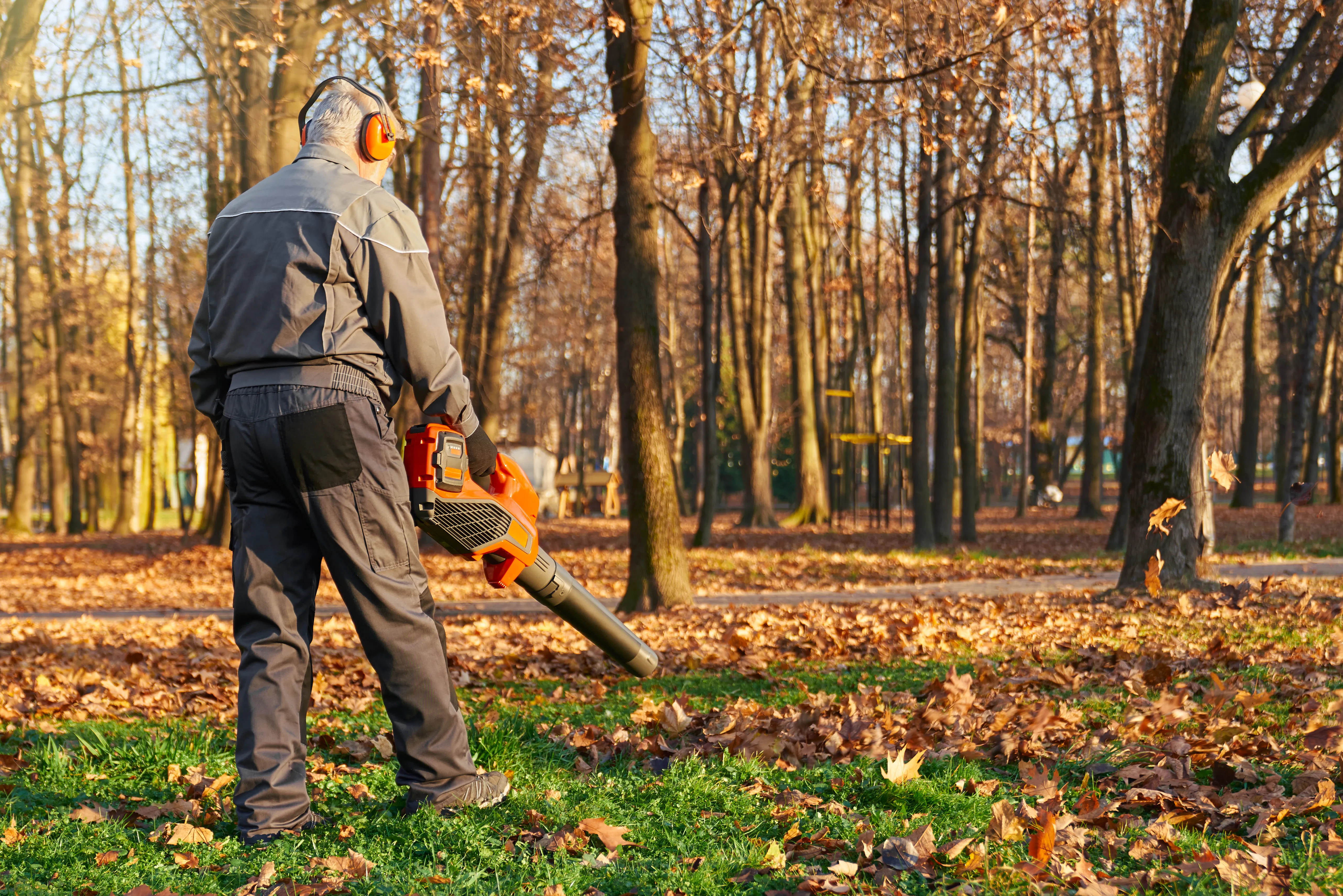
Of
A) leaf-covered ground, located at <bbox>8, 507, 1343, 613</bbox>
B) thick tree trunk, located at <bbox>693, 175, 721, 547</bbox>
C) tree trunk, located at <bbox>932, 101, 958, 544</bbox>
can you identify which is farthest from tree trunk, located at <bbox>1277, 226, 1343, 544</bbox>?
thick tree trunk, located at <bbox>693, 175, 721, 547</bbox>

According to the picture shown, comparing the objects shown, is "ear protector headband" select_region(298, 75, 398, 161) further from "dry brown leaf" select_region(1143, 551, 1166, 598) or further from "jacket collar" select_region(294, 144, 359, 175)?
"dry brown leaf" select_region(1143, 551, 1166, 598)

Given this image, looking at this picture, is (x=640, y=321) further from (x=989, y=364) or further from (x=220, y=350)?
(x=989, y=364)

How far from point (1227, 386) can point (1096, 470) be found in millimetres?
33976

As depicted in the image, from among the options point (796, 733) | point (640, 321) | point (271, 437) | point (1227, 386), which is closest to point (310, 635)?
point (271, 437)

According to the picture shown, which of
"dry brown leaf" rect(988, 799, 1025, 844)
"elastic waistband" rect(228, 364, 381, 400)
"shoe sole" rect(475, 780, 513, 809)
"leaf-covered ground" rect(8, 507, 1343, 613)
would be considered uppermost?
"elastic waistband" rect(228, 364, 381, 400)

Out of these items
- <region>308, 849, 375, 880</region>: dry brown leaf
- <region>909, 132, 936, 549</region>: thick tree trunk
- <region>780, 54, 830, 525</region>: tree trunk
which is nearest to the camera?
<region>308, 849, 375, 880</region>: dry brown leaf

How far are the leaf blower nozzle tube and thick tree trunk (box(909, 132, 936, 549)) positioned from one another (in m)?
12.6

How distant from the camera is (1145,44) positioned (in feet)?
54.3

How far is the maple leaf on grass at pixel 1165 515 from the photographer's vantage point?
19.7ft

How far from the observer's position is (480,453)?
3.52 meters

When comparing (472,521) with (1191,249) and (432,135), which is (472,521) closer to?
(1191,249)

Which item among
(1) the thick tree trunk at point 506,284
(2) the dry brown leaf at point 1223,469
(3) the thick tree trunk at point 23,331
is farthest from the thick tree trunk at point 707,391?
(3) the thick tree trunk at point 23,331

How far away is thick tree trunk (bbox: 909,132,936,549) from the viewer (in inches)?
631

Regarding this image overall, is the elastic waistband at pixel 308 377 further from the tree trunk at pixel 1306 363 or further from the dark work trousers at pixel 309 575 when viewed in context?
the tree trunk at pixel 1306 363
